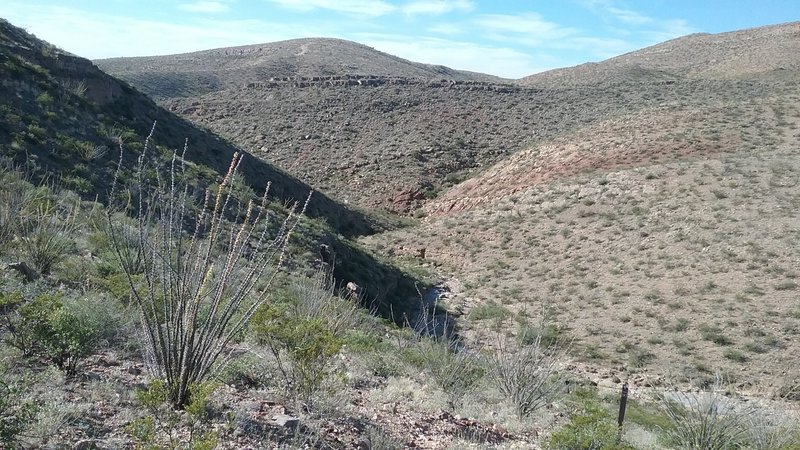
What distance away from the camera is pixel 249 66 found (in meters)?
58.2

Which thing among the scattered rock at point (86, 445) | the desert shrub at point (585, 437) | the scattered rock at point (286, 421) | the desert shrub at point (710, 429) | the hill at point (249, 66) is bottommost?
the desert shrub at point (710, 429)

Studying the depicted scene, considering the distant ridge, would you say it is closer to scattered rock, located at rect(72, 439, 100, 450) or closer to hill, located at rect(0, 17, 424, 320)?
hill, located at rect(0, 17, 424, 320)

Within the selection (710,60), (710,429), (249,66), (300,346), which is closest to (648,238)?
(710,429)

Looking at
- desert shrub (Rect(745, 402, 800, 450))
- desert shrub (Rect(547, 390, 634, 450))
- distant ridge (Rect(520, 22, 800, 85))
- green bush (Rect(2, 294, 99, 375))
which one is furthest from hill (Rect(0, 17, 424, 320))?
distant ridge (Rect(520, 22, 800, 85))

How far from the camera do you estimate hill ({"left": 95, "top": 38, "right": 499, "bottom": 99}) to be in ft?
159

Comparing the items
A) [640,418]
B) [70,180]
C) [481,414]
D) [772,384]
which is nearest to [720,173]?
[772,384]

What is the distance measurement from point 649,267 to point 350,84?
33.1 m

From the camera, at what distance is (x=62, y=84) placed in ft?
56.3

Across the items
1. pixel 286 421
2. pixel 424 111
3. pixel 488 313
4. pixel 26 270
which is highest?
pixel 424 111

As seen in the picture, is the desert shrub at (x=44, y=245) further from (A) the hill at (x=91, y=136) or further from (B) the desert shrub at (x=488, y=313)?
(B) the desert shrub at (x=488, y=313)

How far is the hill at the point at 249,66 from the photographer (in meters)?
48.4

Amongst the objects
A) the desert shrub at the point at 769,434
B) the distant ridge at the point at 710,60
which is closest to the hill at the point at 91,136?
the desert shrub at the point at 769,434

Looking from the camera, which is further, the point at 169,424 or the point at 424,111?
the point at 424,111

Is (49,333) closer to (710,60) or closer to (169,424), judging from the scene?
(169,424)
